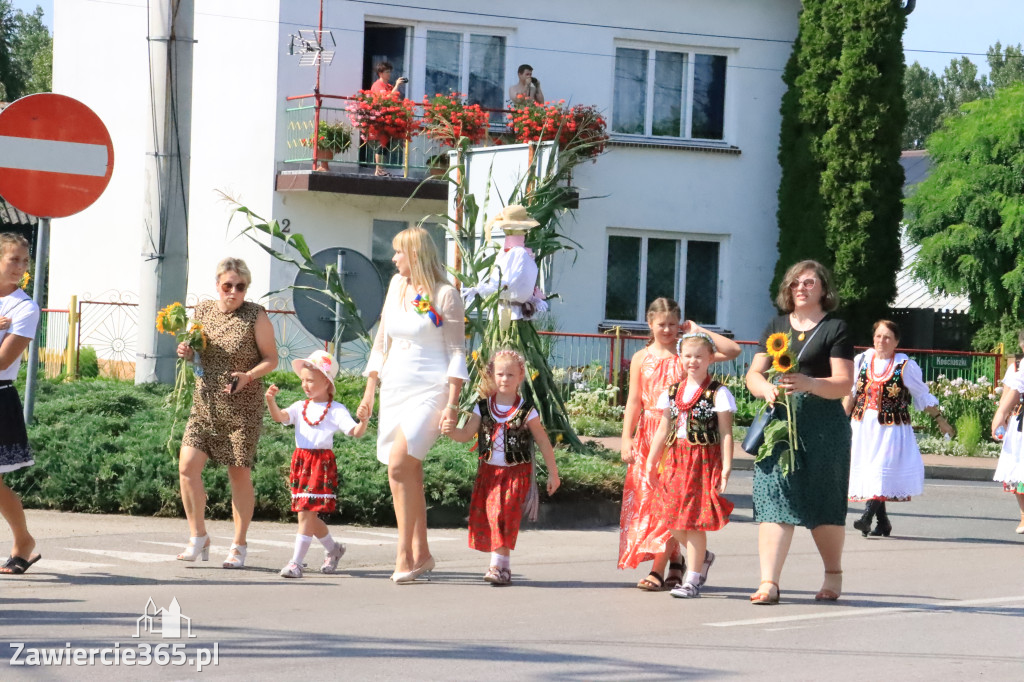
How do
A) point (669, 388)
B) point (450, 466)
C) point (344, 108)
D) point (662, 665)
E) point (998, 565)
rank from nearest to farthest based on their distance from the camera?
1. point (662, 665)
2. point (669, 388)
3. point (998, 565)
4. point (450, 466)
5. point (344, 108)

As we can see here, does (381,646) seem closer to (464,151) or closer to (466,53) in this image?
(464,151)

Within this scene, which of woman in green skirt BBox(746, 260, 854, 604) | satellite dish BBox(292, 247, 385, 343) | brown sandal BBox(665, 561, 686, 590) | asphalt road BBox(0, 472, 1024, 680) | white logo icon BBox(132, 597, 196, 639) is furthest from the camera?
satellite dish BBox(292, 247, 385, 343)

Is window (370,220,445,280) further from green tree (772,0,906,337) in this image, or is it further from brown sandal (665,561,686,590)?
brown sandal (665,561,686,590)

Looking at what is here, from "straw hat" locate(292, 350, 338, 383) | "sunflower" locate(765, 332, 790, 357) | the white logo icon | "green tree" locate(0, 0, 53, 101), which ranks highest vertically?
"green tree" locate(0, 0, 53, 101)

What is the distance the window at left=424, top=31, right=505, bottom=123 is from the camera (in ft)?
72.8

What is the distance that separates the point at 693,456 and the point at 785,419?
56 centimetres

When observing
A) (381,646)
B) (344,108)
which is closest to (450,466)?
(381,646)

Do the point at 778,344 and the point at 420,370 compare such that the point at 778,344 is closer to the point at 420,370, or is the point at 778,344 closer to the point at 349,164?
A: the point at 420,370

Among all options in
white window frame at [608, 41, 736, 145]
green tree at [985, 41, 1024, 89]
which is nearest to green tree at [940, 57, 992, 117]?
green tree at [985, 41, 1024, 89]

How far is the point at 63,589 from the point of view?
768cm

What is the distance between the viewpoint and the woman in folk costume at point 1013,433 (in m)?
12.2

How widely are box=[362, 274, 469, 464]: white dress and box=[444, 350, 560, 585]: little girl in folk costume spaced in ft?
0.75

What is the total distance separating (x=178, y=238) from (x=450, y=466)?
109 inches

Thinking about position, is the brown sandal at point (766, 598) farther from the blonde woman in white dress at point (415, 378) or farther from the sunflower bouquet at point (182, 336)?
the sunflower bouquet at point (182, 336)
